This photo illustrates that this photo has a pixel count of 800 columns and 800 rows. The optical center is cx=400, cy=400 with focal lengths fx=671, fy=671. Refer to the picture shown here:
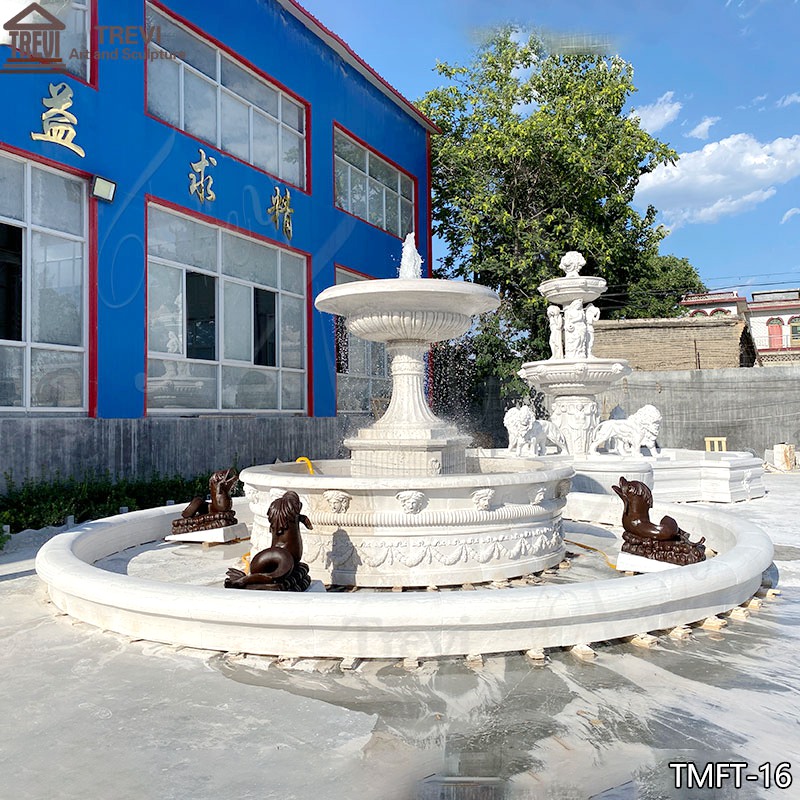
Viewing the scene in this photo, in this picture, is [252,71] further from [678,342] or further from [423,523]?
[678,342]

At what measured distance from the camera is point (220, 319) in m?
12.4

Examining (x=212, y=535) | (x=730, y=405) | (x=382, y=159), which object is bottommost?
(x=212, y=535)

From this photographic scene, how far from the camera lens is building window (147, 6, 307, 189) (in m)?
11.4

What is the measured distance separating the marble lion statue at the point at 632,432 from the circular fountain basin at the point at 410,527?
6.61 metres

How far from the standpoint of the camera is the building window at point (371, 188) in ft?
53.6

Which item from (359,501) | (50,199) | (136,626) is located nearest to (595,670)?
(359,501)

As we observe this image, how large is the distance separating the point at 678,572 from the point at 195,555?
14.0ft

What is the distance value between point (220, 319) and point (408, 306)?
6842 mm

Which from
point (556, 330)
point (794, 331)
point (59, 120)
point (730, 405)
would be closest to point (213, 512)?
point (59, 120)

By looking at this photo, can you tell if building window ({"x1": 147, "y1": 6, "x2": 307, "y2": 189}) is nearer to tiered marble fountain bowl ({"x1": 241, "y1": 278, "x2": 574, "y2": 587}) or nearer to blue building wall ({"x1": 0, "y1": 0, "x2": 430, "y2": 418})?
blue building wall ({"x1": 0, "y1": 0, "x2": 430, "y2": 418})

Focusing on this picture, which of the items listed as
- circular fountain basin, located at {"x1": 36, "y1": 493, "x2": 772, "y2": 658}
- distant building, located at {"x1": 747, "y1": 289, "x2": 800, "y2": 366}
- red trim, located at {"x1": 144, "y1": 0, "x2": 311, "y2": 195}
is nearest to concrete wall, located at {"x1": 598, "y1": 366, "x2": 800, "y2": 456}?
red trim, located at {"x1": 144, "y1": 0, "x2": 311, "y2": 195}

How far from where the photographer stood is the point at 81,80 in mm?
9812

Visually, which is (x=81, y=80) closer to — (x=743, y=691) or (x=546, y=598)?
(x=546, y=598)

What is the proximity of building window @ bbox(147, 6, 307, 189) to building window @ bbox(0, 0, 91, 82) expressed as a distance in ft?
4.05
